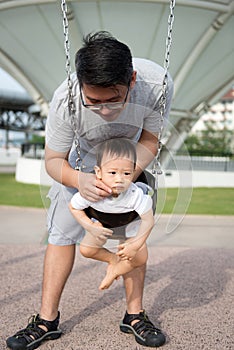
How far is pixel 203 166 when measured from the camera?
15.9 m

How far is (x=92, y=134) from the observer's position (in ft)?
7.32

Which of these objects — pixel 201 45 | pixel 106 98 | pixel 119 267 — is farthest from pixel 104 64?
pixel 201 45

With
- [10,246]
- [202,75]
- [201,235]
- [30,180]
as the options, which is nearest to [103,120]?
[10,246]

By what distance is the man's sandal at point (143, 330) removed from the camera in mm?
2572

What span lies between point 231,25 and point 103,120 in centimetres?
907

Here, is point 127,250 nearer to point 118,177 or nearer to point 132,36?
point 118,177

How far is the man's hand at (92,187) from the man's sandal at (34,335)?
95cm

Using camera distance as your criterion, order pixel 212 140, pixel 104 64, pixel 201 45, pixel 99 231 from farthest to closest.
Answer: pixel 212 140 < pixel 201 45 < pixel 99 231 < pixel 104 64

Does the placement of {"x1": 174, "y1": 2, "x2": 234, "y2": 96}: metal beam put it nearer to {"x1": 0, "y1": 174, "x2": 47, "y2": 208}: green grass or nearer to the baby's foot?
{"x1": 0, "y1": 174, "x2": 47, "y2": 208}: green grass

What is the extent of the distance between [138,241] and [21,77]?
11.5 meters

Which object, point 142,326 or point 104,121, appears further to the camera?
point 142,326

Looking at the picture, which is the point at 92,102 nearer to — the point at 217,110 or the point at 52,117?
the point at 52,117

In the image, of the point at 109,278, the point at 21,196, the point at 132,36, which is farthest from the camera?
the point at 21,196

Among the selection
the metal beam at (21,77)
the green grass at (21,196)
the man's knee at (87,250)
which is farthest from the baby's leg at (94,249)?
the metal beam at (21,77)
